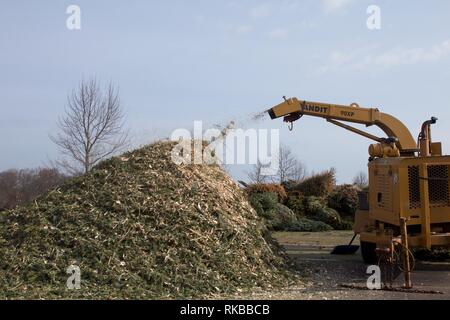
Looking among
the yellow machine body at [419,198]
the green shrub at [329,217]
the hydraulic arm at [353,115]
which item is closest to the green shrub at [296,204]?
the green shrub at [329,217]

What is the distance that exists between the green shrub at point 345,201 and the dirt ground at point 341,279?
6.41m

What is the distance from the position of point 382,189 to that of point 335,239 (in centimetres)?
665

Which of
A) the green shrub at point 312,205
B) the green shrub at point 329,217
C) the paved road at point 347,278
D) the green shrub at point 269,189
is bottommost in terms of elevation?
the paved road at point 347,278

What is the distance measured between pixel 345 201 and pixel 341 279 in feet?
38.2

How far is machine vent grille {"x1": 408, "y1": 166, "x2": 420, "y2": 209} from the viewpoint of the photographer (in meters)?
9.51

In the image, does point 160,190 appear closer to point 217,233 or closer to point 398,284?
point 217,233

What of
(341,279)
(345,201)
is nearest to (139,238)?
(341,279)

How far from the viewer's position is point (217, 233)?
9172mm

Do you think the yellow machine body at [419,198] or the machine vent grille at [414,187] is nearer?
the yellow machine body at [419,198]

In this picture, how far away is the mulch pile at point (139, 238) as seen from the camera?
25.7 ft

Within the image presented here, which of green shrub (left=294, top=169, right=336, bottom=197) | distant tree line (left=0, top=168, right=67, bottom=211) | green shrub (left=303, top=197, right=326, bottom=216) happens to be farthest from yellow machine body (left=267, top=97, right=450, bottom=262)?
distant tree line (left=0, top=168, right=67, bottom=211)

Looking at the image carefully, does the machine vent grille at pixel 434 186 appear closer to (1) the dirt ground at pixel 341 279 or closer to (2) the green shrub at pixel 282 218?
(1) the dirt ground at pixel 341 279
